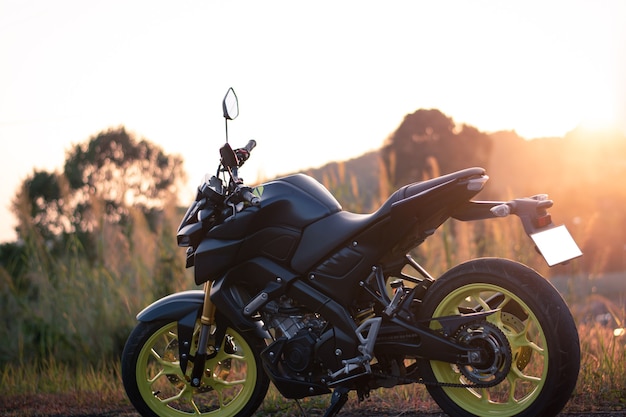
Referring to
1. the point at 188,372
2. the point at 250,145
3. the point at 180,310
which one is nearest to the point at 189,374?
the point at 188,372

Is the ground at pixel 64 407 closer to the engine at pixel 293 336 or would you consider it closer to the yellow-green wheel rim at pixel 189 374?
the yellow-green wheel rim at pixel 189 374

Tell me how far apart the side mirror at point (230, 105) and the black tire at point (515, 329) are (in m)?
1.37

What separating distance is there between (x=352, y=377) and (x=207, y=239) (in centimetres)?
109

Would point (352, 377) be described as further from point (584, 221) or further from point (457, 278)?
point (584, 221)

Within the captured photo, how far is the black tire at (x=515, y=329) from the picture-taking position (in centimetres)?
330

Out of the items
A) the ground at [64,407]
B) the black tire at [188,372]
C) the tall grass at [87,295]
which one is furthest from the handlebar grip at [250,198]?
the tall grass at [87,295]

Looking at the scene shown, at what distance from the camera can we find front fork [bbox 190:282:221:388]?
4086 mm

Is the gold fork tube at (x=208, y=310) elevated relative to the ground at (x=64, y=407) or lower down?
elevated

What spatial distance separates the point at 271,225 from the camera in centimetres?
388

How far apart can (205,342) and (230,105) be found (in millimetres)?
1310

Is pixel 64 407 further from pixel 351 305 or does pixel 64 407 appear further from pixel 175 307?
pixel 351 305

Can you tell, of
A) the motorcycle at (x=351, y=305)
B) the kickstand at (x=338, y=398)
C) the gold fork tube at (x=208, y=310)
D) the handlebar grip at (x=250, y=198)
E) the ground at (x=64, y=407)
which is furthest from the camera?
the ground at (x=64, y=407)

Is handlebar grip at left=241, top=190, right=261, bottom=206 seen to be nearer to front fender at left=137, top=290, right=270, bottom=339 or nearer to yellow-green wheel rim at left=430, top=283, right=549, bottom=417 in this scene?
front fender at left=137, top=290, right=270, bottom=339

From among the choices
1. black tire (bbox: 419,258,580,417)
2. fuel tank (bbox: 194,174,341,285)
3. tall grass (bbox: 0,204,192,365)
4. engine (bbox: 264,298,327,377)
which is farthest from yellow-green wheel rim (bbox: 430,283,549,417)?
tall grass (bbox: 0,204,192,365)
